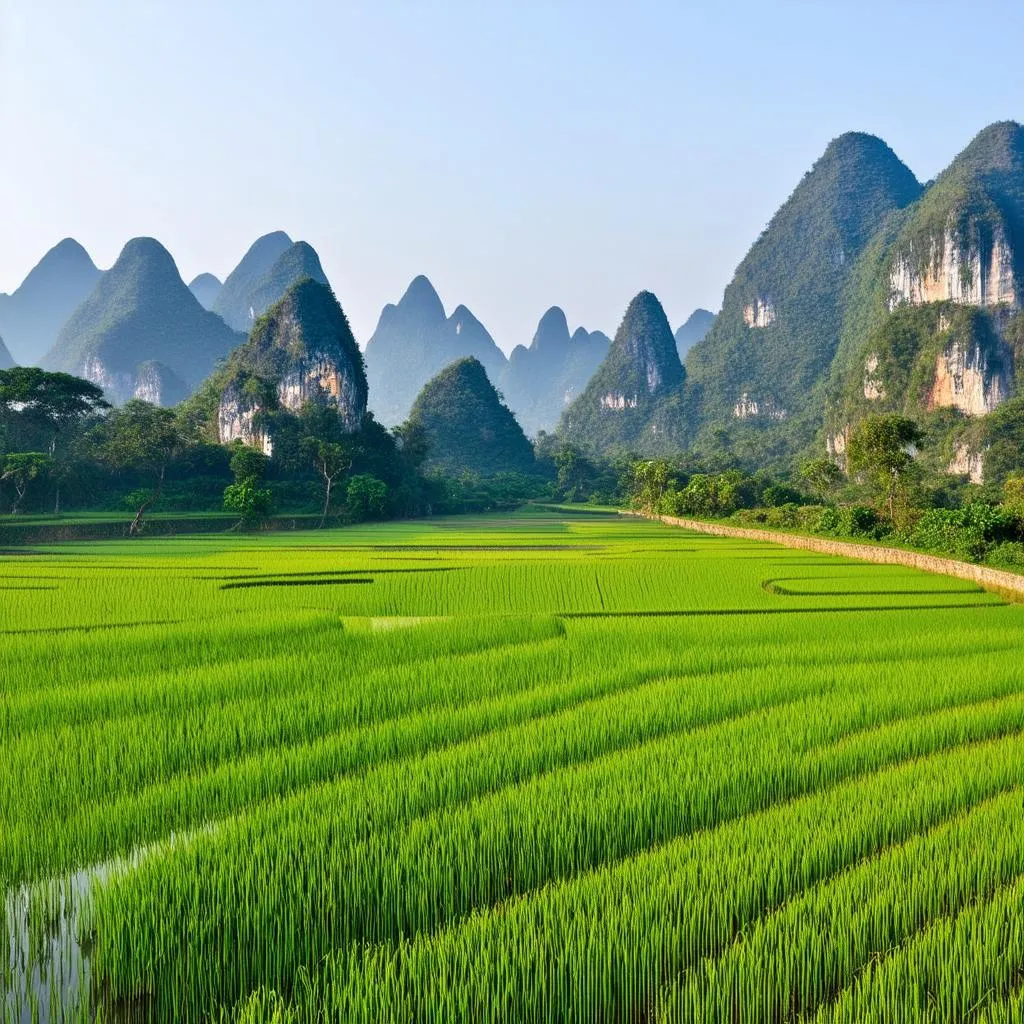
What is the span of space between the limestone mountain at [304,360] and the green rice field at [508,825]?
45.0 m

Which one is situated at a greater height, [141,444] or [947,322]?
[947,322]

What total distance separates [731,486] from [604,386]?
7260cm

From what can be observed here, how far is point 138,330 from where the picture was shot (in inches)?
3637

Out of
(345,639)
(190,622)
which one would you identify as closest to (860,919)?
(345,639)

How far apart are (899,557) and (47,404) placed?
30900 mm

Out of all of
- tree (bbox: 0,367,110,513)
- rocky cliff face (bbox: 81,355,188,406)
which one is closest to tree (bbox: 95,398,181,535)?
tree (bbox: 0,367,110,513)

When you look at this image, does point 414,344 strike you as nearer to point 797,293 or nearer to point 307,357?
point 797,293

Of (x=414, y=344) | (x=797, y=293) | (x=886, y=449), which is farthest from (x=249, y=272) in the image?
(x=886, y=449)

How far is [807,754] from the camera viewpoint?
13.5 feet

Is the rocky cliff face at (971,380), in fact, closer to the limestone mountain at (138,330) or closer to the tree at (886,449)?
the tree at (886,449)

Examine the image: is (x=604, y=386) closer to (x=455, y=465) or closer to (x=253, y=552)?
(x=455, y=465)

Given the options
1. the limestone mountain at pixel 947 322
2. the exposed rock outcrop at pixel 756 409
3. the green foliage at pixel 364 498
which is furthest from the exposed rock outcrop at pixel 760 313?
the green foliage at pixel 364 498

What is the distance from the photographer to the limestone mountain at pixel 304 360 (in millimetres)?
50844

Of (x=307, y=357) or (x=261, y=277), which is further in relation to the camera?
(x=261, y=277)
